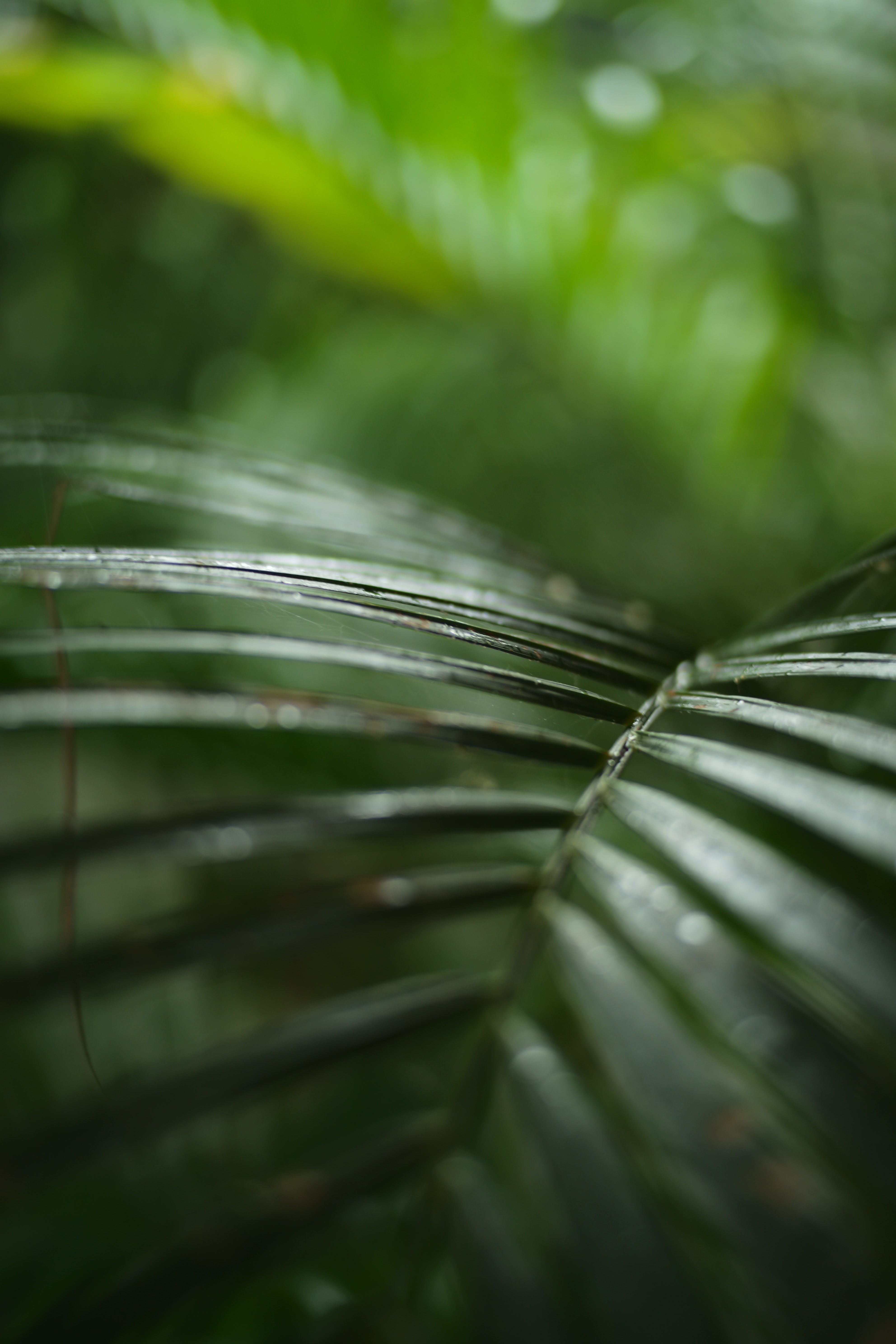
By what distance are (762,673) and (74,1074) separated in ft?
2.26

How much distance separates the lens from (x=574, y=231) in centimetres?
81

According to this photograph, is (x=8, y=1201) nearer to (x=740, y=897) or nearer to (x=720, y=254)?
(x=740, y=897)

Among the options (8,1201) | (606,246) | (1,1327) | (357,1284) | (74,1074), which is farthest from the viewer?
(606,246)

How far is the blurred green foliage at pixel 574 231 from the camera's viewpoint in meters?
0.76

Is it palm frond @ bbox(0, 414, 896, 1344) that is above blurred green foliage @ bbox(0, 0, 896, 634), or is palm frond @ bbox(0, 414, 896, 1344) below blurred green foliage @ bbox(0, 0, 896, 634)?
below

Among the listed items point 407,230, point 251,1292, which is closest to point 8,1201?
point 251,1292

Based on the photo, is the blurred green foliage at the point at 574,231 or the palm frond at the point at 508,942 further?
the blurred green foliage at the point at 574,231

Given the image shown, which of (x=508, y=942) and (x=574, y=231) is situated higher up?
(x=574, y=231)

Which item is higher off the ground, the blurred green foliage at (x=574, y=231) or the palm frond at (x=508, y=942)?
the blurred green foliage at (x=574, y=231)

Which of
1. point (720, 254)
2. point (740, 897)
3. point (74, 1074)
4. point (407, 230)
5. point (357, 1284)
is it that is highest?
point (407, 230)

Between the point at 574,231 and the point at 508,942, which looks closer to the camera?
the point at 508,942

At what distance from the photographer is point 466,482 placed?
88 centimetres

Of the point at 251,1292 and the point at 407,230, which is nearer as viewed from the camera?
the point at 251,1292

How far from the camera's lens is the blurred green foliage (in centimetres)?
76
